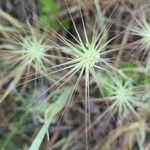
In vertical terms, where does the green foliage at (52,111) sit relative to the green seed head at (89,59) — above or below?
below

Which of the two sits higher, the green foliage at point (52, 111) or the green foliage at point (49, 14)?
the green foliage at point (49, 14)

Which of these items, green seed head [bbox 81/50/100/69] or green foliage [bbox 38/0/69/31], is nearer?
green seed head [bbox 81/50/100/69]

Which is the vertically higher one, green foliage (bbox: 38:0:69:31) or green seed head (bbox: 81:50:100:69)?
green foliage (bbox: 38:0:69:31)

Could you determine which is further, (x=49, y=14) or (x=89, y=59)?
(x=49, y=14)

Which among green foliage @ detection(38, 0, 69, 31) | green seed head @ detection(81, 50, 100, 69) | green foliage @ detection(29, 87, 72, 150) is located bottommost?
green foliage @ detection(29, 87, 72, 150)

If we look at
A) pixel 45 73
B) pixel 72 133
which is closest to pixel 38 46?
pixel 45 73

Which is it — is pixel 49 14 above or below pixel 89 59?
above

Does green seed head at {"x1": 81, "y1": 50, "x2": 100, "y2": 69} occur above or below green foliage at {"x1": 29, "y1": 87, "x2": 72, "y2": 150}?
above

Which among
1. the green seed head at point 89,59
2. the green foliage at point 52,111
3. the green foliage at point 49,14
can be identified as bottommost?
the green foliage at point 52,111

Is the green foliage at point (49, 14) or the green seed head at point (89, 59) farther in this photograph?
the green foliage at point (49, 14)

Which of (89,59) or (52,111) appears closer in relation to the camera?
(89,59)

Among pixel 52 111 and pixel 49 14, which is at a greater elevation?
pixel 49 14
